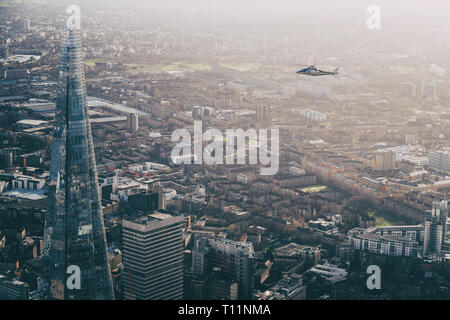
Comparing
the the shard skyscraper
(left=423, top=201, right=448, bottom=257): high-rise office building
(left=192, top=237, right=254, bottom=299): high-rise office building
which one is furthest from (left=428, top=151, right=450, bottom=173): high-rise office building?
the the shard skyscraper

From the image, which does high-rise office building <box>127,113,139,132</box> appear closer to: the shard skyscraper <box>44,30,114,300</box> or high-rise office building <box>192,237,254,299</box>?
high-rise office building <box>192,237,254,299</box>

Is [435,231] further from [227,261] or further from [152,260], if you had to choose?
[152,260]

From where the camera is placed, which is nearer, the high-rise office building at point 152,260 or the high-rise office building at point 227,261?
the high-rise office building at point 152,260

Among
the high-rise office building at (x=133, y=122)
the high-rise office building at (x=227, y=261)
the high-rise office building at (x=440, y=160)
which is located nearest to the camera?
the high-rise office building at (x=227, y=261)

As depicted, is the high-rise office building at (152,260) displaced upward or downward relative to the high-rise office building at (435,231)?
upward

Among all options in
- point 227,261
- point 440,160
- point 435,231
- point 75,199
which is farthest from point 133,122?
point 75,199

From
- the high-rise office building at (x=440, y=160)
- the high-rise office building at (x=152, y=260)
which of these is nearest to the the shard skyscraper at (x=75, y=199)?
the high-rise office building at (x=152, y=260)

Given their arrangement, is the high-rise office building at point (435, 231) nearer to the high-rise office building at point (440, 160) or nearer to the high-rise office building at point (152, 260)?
the high-rise office building at point (152, 260)
